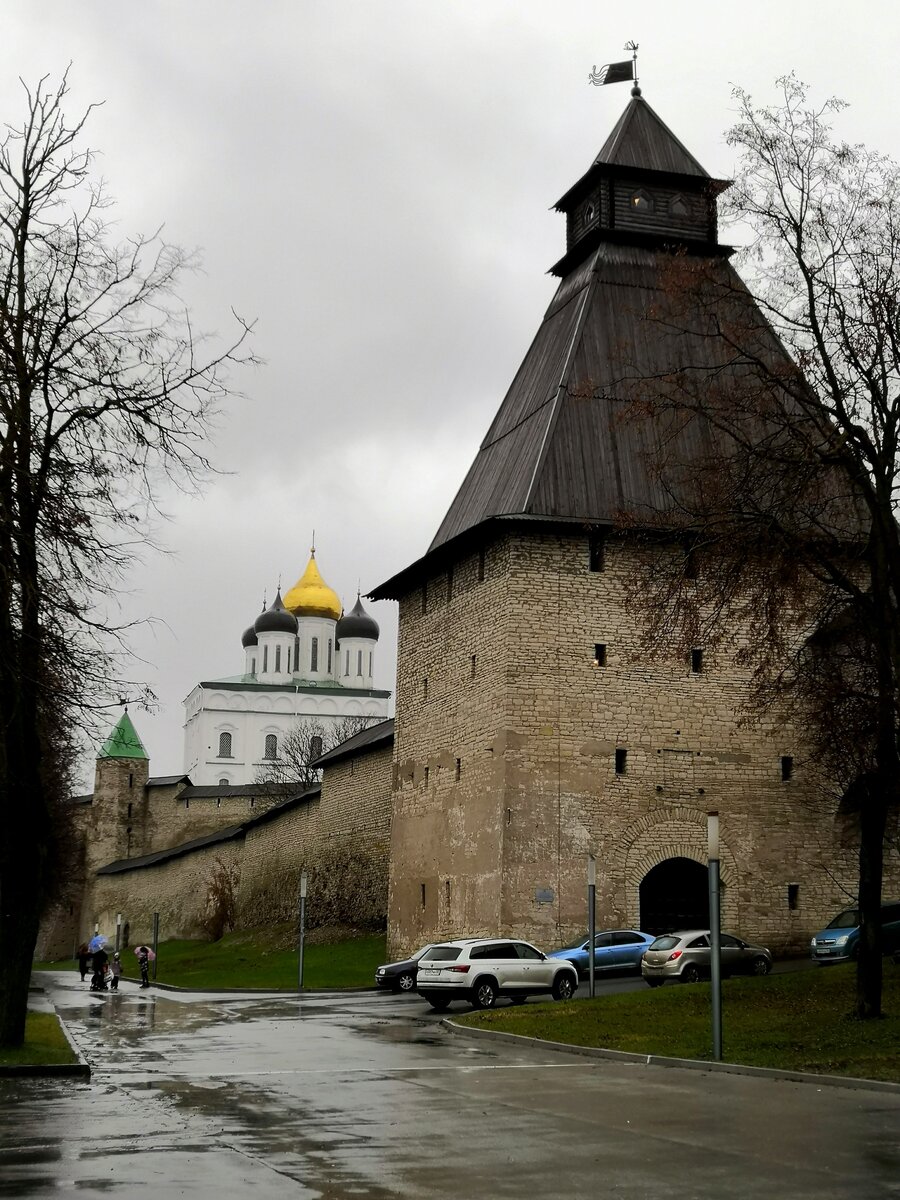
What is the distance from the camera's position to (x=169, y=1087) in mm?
13078

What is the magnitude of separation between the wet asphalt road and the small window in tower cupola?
24.0m

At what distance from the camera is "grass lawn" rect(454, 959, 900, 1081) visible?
15.1 meters

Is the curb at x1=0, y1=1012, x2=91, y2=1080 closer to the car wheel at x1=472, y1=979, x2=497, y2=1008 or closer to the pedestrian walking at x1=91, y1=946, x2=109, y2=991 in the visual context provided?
→ the car wheel at x1=472, y1=979, x2=497, y2=1008

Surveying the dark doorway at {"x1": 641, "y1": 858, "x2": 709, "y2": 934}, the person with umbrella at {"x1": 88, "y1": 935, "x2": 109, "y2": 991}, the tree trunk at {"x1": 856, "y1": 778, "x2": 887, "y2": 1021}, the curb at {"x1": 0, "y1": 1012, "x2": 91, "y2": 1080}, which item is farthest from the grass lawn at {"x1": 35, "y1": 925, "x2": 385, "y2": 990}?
the curb at {"x1": 0, "y1": 1012, "x2": 91, "y2": 1080}

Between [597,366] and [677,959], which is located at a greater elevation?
[597,366]

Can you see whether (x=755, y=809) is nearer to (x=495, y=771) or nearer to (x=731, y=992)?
(x=495, y=771)

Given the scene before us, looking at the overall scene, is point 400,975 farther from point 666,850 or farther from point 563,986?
point 666,850

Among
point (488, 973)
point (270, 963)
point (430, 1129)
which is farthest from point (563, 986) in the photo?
point (270, 963)

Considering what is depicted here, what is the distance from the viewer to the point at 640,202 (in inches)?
1414

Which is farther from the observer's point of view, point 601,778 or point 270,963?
point 270,963

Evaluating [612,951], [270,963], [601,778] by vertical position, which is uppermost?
[601,778]

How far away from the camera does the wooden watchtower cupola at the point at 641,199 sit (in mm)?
35500

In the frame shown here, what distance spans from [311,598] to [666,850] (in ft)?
295

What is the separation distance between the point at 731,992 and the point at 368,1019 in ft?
17.5
